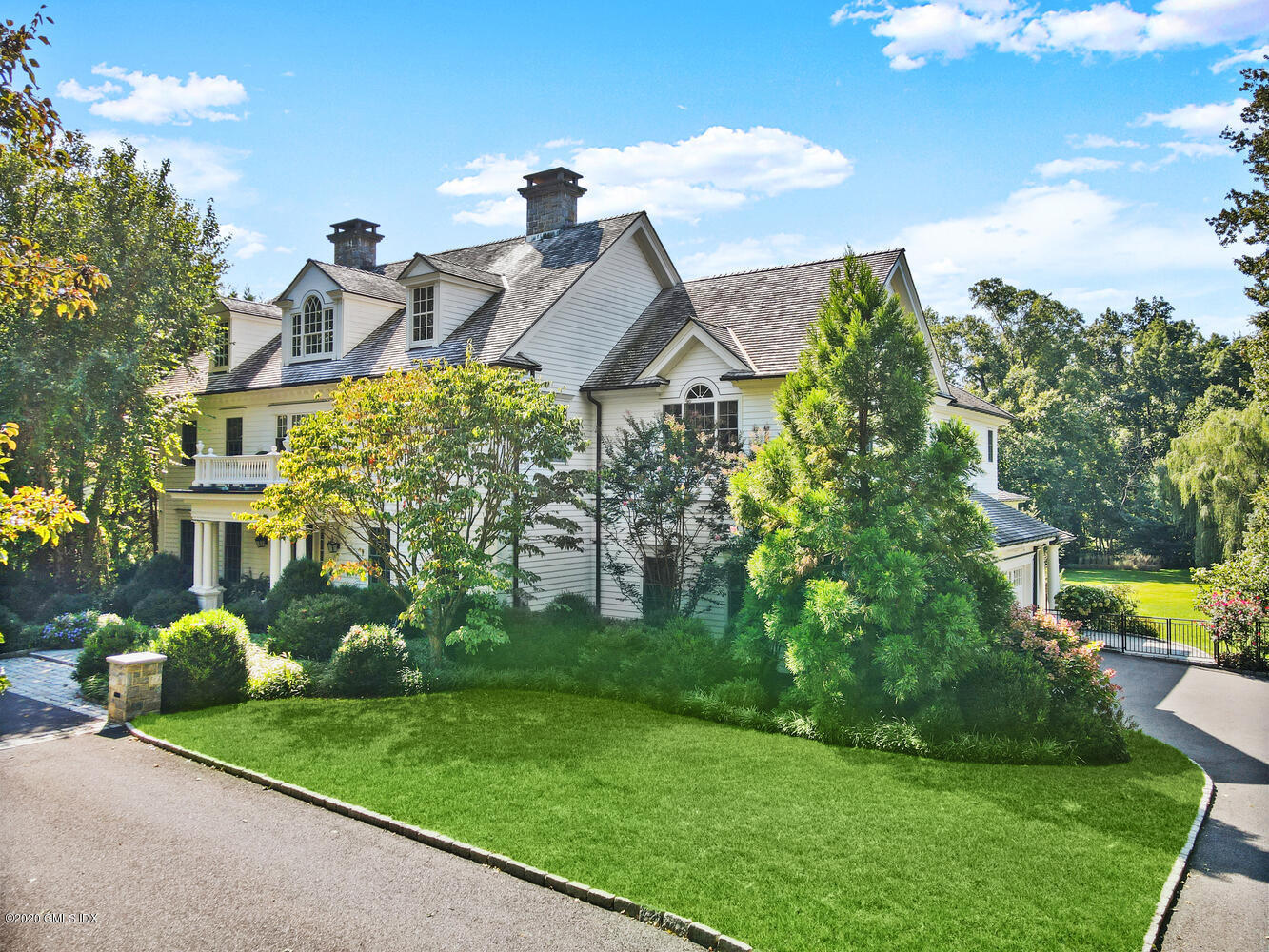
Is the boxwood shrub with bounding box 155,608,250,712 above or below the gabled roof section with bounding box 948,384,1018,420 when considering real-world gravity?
below

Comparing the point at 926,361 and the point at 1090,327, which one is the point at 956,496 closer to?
the point at 926,361

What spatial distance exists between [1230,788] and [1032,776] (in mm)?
3205

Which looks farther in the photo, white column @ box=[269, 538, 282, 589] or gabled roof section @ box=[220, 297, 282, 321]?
gabled roof section @ box=[220, 297, 282, 321]

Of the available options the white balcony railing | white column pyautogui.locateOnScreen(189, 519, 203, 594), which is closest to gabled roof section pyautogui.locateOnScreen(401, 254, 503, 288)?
the white balcony railing

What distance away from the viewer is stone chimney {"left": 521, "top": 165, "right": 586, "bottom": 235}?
2491 centimetres

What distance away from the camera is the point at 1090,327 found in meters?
63.9

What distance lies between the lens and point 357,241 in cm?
2912

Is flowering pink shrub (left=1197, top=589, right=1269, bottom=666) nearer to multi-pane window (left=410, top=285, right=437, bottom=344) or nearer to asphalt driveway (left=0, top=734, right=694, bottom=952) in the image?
asphalt driveway (left=0, top=734, right=694, bottom=952)

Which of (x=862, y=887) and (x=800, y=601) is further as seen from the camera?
(x=800, y=601)

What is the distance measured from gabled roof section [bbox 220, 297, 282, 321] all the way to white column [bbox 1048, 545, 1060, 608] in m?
26.4

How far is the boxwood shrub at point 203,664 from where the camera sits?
13320 mm

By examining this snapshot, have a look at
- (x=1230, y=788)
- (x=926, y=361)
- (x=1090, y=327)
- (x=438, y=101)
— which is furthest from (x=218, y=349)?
(x=1090, y=327)

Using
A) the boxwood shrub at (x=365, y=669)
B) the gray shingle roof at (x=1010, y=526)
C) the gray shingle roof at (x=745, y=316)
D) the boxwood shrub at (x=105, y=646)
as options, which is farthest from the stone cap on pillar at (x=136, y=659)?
the gray shingle roof at (x=1010, y=526)

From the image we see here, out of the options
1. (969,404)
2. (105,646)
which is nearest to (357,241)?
(105,646)
